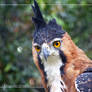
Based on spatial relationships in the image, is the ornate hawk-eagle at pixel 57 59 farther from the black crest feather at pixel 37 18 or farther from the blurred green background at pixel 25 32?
the blurred green background at pixel 25 32

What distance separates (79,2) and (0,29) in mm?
1031

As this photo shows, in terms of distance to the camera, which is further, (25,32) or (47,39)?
(25,32)

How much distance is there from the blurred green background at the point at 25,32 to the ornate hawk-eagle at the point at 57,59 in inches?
39.2

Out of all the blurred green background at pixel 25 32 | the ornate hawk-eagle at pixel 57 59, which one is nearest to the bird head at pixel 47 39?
the ornate hawk-eagle at pixel 57 59

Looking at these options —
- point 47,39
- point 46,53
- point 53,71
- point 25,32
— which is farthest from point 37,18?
point 25,32

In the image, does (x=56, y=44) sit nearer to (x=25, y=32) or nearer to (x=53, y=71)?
(x=53, y=71)

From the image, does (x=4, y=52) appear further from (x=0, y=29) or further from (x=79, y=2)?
(x=79, y=2)

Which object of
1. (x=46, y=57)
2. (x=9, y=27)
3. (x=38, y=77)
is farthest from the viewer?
(x=9, y=27)

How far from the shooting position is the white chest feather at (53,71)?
248 cm

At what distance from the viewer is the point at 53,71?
2.52 metres

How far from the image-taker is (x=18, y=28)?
408cm

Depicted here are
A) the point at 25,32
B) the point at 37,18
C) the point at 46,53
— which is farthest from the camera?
the point at 25,32

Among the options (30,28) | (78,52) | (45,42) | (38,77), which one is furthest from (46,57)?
(30,28)

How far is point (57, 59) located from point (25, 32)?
60.9 inches
